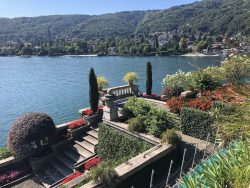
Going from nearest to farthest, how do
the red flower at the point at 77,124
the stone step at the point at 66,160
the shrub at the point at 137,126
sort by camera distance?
the shrub at the point at 137,126, the stone step at the point at 66,160, the red flower at the point at 77,124

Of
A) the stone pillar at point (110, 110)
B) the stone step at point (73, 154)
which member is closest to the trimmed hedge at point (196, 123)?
the stone pillar at point (110, 110)

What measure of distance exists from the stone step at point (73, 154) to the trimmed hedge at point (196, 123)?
525 cm

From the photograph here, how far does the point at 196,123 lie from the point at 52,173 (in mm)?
7243

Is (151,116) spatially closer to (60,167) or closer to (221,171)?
(60,167)

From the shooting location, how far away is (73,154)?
562 inches

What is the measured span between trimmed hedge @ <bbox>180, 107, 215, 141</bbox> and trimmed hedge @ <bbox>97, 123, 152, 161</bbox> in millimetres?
2403

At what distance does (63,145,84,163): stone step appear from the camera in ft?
44.8

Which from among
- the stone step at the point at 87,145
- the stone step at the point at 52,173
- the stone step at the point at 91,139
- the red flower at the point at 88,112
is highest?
the red flower at the point at 88,112

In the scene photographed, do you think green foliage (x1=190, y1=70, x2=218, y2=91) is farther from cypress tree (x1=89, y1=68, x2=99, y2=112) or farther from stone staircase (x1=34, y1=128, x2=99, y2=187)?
stone staircase (x1=34, y1=128, x2=99, y2=187)

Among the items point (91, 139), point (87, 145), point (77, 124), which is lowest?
point (87, 145)

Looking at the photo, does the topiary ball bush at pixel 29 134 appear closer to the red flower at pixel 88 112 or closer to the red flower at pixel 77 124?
the red flower at pixel 77 124

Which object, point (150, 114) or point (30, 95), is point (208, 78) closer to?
point (150, 114)

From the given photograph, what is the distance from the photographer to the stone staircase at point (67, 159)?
1305 centimetres

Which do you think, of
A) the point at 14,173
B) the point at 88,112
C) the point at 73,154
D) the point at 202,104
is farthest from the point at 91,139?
the point at 202,104
